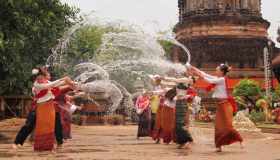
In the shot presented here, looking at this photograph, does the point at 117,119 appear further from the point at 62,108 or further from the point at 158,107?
the point at 62,108

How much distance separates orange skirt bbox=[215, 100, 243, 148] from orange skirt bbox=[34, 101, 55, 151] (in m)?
3.26

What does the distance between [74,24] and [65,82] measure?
11.2 m

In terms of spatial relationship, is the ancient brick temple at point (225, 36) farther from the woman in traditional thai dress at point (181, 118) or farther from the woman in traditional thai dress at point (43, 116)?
the woman in traditional thai dress at point (43, 116)

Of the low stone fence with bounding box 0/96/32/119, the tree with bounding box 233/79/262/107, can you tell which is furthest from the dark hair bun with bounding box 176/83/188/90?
the tree with bounding box 233/79/262/107

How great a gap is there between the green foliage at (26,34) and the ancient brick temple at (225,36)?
27.7 metres

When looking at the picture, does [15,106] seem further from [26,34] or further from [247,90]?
[247,90]

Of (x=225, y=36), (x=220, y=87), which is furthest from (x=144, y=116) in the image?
(x=225, y=36)

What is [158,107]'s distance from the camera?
49.4 ft

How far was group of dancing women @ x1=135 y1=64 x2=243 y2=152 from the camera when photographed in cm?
1115

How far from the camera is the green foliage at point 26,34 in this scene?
15.0 metres

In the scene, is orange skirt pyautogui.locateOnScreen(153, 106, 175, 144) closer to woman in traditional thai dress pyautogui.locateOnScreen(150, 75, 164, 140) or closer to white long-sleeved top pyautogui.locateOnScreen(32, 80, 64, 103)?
woman in traditional thai dress pyautogui.locateOnScreen(150, 75, 164, 140)

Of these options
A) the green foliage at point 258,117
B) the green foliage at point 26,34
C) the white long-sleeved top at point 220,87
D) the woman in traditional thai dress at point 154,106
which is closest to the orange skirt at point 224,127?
the white long-sleeved top at point 220,87

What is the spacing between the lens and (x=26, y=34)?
15.8 meters

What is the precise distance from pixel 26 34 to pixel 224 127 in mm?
7113
